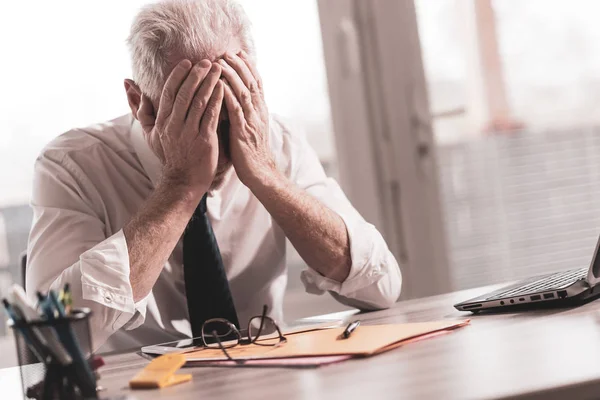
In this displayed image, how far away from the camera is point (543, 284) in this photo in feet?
4.25

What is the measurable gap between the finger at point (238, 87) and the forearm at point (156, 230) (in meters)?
0.20

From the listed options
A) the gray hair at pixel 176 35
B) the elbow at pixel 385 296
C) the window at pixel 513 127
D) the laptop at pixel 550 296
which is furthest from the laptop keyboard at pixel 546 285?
the window at pixel 513 127

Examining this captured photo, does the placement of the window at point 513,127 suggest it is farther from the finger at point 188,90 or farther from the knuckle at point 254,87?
the finger at point 188,90

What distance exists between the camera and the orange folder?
3.29 ft

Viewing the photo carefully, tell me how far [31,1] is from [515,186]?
67.9 inches

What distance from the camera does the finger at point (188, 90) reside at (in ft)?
4.83

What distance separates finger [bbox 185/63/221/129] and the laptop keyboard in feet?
2.05

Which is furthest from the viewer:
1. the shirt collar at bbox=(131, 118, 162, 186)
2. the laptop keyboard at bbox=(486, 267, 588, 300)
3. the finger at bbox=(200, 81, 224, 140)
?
the shirt collar at bbox=(131, 118, 162, 186)

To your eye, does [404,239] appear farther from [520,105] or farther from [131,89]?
[131,89]

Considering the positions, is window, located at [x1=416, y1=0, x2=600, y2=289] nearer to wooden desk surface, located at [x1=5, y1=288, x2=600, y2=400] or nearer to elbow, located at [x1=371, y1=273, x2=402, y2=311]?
elbow, located at [x1=371, y1=273, x2=402, y2=311]

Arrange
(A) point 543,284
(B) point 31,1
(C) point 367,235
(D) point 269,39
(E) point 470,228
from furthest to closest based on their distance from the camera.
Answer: (E) point 470,228, (D) point 269,39, (B) point 31,1, (C) point 367,235, (A) point 543,284

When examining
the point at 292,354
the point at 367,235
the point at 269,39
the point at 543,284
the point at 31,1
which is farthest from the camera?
the point at 269,39

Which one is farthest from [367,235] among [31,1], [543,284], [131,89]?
[31,1]

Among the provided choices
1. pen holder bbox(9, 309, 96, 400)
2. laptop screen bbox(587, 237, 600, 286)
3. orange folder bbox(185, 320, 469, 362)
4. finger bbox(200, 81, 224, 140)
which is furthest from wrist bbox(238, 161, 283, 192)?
pen holder bbox(9, 309, 96, 400)
